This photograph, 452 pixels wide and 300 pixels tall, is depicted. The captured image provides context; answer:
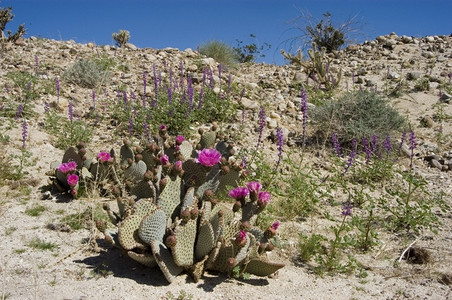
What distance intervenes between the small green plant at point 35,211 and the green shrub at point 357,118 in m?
4.13

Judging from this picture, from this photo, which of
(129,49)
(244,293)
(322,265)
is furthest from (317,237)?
(129,49)

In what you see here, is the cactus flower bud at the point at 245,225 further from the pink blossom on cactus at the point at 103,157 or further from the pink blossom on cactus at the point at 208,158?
the pink blossom on cactus at the point at 103,157

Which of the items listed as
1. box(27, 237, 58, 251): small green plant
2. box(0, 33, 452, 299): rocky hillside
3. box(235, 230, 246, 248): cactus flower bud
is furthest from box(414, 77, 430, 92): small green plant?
box(27, 237, 58, 251): small green plant

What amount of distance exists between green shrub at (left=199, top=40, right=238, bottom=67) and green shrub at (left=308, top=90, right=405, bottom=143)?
13.3 ft

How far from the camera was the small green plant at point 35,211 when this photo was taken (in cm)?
404

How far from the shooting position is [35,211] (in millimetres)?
4066

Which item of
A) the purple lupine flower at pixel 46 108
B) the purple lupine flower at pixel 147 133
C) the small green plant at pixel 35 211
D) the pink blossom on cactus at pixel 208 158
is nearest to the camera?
the pink blossom on cactus at pixel 208 158

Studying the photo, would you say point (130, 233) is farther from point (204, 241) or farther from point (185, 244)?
point (204, 241)

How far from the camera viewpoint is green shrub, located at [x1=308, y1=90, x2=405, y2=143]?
6.83m

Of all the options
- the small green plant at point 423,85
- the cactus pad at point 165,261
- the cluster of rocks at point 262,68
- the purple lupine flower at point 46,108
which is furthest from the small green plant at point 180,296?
the small green plant at point 423,85

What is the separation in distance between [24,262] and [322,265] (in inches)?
86.4

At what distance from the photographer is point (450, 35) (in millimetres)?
14289

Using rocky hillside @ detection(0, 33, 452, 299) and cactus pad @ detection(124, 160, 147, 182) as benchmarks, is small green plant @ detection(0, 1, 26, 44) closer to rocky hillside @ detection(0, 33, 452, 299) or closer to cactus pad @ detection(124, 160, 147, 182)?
rocky hillside @ detection(0, 33, 452, 299)

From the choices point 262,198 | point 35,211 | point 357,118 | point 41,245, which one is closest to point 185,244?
point 262,198
